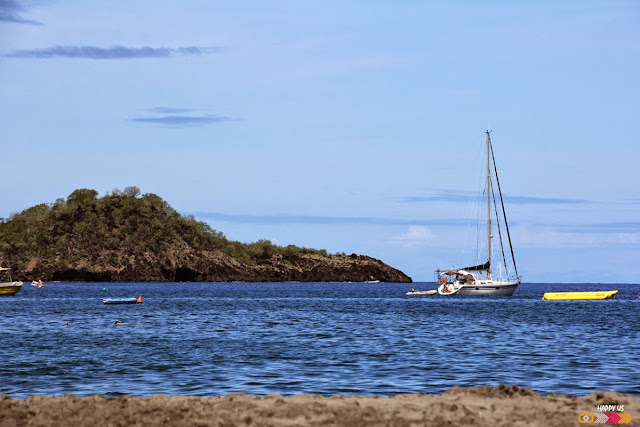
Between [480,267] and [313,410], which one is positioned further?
[480,267]

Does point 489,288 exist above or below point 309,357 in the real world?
above

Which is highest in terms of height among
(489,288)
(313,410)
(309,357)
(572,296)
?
(489,288)

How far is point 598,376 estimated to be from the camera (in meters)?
29.0

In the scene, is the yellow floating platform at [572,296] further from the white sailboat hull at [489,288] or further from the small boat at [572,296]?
the white sailboat hull at [489,288]

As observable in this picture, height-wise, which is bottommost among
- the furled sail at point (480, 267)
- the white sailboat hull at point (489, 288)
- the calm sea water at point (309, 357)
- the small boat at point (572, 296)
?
the calm sea water at point (309, 357)

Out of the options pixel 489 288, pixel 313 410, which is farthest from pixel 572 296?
pixel 313 410

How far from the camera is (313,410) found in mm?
16375

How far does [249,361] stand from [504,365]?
10236 mm

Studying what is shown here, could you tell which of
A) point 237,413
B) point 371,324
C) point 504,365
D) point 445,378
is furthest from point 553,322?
point 237,413

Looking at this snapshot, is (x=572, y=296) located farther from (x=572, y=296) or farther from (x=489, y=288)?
(x=489, y=288)

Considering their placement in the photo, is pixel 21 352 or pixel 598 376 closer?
pixel 598 376

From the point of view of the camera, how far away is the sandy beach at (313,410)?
50.8 ft

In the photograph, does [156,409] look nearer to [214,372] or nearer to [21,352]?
[214,372]

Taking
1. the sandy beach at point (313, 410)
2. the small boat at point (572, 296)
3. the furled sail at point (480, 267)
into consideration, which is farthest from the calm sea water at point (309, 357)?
the small boat at point (572, 296)
